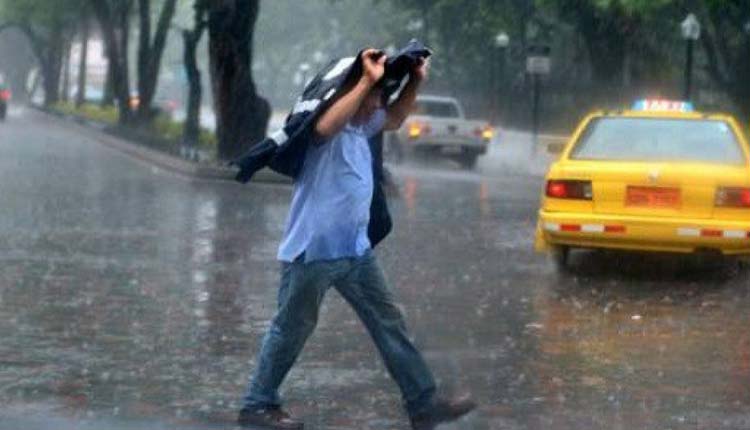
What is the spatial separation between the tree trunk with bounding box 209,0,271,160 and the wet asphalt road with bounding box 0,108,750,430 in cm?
904

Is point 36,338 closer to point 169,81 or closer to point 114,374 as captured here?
point 114,374

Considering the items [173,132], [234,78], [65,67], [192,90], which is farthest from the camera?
[65,67]

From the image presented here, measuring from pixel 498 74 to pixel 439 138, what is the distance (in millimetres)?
18564

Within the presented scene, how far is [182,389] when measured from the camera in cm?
971

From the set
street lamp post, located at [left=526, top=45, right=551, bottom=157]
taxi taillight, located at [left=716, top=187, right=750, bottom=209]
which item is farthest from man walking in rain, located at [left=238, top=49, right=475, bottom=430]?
street lamp post, located at [left=526, top=45, right=551, bottom=157]

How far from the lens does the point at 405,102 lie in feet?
28.1

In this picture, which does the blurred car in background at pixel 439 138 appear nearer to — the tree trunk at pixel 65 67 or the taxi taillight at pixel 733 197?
the taxi taillight at pixel 733 197

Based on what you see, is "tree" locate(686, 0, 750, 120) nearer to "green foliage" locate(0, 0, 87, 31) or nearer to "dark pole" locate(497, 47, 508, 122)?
"dark pole" locate(497, 47, 508, 122)

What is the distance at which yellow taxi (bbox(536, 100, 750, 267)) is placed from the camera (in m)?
15.0

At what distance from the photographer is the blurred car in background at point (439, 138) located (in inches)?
1633

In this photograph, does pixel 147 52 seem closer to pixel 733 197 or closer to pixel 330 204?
pixel 733 197

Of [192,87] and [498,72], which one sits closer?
[192,87]

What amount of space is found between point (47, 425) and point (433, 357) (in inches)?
120

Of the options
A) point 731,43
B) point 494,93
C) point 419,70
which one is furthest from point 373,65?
point 494,93
